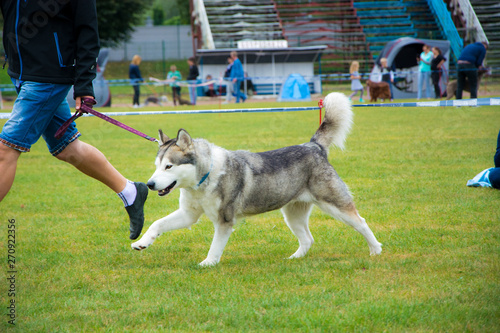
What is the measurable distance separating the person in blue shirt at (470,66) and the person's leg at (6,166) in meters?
15.2

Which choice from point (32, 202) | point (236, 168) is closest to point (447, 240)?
point (236, 168)

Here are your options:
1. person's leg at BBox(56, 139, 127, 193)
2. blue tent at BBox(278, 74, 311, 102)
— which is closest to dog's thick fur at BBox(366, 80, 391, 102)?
blue tent at BBox(278, 74, 311, 102)

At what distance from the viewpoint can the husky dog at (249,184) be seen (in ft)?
12.6

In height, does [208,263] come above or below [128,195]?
below

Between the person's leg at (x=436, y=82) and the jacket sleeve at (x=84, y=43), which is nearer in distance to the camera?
the jacket sleeve at (x=84, y=43)

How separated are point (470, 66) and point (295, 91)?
24.8 ft

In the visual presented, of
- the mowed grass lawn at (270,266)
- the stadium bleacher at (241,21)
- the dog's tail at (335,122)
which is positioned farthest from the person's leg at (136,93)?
the dog's tail at (335,122)

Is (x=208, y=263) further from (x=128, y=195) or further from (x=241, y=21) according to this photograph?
(x=241, y=21)

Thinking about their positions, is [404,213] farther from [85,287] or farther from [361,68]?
[361,68]

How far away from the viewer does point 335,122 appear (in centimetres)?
454

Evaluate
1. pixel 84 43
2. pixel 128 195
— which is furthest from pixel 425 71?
pixel 84 43

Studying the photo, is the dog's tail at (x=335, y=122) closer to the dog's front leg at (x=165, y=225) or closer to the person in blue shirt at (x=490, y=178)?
the dog's front leg at (x=165, y=225)

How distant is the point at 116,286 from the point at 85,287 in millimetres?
215

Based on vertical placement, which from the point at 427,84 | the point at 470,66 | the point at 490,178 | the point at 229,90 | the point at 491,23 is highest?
the point at 491,23
